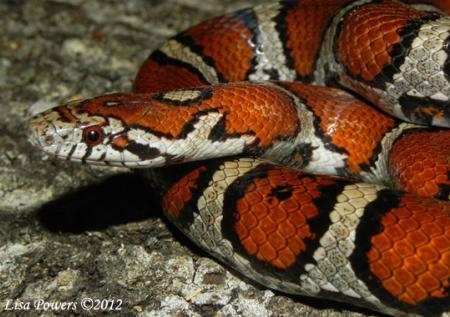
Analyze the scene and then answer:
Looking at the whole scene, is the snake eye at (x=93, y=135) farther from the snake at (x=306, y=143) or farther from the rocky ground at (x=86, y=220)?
the rocky ground at (x=86, y=220)

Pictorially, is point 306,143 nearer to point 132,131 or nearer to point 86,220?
point 132,131

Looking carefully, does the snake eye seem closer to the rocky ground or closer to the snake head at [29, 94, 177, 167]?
the snake head at [29, 94, 177, 167]

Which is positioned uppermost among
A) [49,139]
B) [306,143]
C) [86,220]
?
[49,139]

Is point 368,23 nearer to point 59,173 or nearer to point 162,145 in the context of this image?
point 162,145

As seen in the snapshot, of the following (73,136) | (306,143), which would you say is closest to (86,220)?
(73,136)

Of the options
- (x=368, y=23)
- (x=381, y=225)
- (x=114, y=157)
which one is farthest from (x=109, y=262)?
(x=368, y=23)

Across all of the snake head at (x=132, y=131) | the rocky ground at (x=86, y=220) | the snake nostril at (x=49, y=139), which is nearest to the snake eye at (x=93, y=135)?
the snake head at (x=132, y=131)
